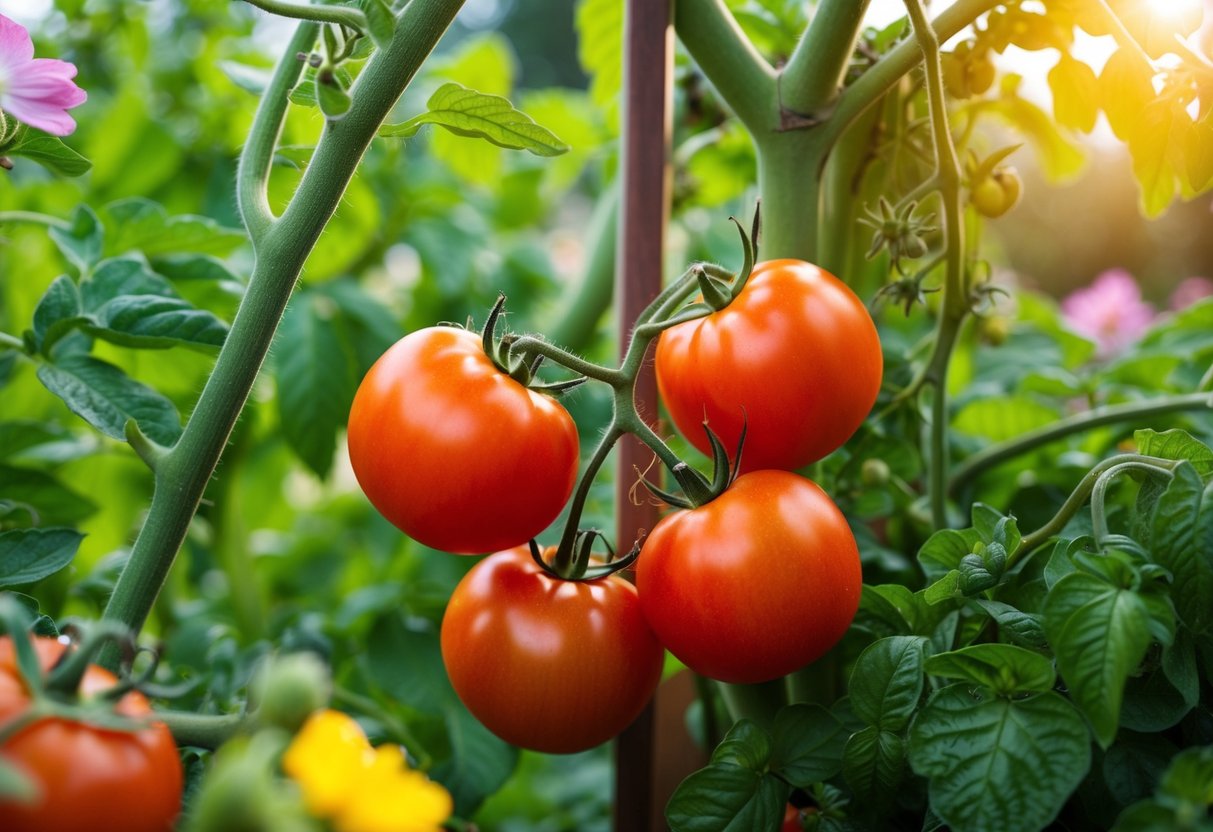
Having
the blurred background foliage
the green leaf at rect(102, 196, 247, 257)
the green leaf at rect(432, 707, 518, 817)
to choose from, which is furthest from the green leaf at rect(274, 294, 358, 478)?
the green leaf at rect(432, 707, 518, 817)

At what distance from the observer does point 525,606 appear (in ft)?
1.52

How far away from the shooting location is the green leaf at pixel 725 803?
0.43 metres

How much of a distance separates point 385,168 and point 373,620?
53 cm

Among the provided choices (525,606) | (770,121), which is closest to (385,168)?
(770,121)

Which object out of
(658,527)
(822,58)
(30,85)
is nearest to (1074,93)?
(822,58)

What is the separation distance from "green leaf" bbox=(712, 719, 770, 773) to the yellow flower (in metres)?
0.22

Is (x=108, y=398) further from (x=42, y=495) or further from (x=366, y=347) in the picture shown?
(x=366, y=347)

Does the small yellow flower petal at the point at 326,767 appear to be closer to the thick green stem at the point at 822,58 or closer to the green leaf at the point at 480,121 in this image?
the green leaf at the point at 480,121

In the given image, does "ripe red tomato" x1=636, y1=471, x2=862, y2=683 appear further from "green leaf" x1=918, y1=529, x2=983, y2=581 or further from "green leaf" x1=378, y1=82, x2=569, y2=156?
"green leaf" x1=378, y1=82, x2=569, y2=156

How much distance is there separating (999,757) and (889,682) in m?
0.06

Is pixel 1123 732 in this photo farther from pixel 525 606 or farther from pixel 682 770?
pixel 682 770

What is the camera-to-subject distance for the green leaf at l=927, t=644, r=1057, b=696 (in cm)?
38

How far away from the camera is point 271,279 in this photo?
1.41 ft

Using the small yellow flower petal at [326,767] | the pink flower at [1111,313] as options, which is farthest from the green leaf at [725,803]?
the pink flower at [1111,313]
